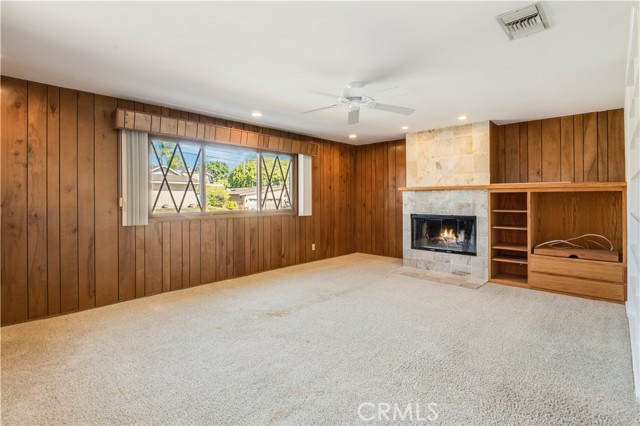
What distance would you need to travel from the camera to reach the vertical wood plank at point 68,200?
11.2ft

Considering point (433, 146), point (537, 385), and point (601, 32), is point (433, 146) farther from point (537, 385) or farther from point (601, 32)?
point (537, 385)

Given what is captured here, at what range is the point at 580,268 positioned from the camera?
3918 millimetres

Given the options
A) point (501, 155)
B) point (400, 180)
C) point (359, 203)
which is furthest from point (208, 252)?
point (501, 155)

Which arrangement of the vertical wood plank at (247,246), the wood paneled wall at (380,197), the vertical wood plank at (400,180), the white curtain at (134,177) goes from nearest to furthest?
the white curtain at (134,177), the vertical wood plank at (247,246), the vertical wood plank at (400,180), the wood paneled wall at (380,197)

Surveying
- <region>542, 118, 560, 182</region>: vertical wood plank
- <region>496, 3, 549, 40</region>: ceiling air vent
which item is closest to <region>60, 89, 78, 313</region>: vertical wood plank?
<region>496, 3, 549, 40</region>: ceiling air vent

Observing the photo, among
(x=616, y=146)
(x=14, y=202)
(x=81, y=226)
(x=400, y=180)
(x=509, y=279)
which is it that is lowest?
(x=509, y=279)

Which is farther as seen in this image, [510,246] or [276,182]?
[276,182]

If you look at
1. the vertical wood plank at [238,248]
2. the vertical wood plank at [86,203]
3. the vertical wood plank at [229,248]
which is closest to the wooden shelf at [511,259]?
the vertical wood plank at [238,248]

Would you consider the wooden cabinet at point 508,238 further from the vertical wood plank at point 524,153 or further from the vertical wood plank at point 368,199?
the vertical wood plank at point 368,199

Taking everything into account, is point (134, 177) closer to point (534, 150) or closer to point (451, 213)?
point (451, 213)

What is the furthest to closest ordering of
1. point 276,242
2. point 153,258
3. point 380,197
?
point 380,197 → point 276,242 → point 153,258

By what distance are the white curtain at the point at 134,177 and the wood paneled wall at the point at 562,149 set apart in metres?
4.76

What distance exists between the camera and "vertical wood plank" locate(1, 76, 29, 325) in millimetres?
3086

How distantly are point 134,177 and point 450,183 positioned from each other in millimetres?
4458
